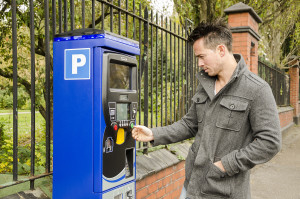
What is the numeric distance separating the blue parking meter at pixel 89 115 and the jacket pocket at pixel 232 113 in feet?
2.35

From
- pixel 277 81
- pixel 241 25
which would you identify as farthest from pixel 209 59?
pixel 277 81

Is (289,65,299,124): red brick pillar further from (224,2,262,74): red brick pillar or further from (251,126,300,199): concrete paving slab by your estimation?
(224,2,262,74): red brick pillar

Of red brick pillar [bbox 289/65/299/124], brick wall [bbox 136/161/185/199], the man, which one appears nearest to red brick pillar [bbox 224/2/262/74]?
brick wall [bbox 136/161/185/199]

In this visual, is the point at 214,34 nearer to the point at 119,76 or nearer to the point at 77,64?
the point at 119,76

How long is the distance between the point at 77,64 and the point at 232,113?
1093 millimetres

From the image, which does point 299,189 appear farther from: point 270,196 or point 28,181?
point 28,181

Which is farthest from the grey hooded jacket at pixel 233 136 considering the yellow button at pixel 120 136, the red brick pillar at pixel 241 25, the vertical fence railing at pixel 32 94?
the red brick pillar at pixel 241 25

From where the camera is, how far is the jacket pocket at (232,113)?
2123 mm

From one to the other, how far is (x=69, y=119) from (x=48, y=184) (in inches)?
26.9

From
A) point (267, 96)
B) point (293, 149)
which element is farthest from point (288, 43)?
point (267, 96)

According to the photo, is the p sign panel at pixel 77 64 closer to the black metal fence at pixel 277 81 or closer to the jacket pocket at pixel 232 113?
the jacket pocket at pixel 232 113

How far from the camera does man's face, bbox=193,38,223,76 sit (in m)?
2.26

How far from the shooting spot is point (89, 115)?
225cm

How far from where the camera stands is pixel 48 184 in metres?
2.67
